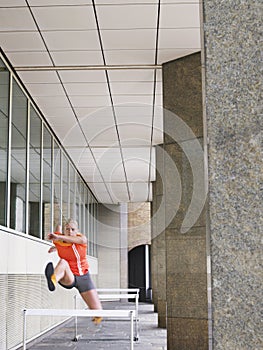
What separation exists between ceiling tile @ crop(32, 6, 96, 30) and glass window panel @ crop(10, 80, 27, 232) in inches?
77.7

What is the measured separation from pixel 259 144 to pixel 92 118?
9290mm

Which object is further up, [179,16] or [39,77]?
[179,16]

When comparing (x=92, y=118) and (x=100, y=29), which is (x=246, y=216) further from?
(x=92, y=118)

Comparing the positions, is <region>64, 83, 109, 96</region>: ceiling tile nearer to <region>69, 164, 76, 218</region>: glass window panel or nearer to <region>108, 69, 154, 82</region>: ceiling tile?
<region>108, 69, 154, 82</region>: ceiling tile

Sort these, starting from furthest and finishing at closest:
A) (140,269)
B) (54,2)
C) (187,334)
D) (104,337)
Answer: (140,269), (104,337), (187,334), (54,2)

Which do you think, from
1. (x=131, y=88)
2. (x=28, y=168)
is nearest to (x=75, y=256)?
(x=28, y=168)

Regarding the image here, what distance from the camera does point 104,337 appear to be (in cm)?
1111

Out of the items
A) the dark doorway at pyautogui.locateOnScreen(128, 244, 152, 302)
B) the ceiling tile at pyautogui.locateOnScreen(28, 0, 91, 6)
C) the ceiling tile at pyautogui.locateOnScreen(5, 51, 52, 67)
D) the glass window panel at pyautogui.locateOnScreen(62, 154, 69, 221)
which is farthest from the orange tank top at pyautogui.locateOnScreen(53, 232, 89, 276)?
the dark doorway at pyautogui.locateOnScreen(128, 244, 152, 302)

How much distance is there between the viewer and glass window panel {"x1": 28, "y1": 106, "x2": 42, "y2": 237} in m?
10.1

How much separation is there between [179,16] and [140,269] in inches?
786

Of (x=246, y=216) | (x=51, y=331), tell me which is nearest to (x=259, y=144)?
(x=246, y=216)

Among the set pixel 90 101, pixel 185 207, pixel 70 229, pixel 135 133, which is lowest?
pixel 70 229

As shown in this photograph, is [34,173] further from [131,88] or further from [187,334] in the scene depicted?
[187,334]

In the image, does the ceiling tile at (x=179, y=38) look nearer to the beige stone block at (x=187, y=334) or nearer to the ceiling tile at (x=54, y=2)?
the ceiling tile at (x=54, y=2)
